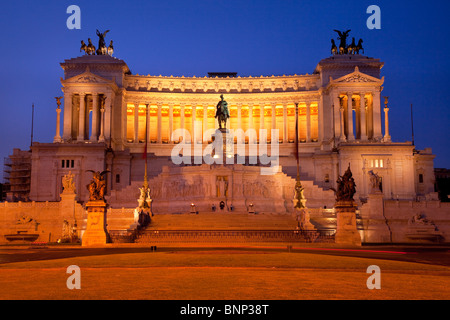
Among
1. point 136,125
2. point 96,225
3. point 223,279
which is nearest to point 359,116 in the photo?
point 136,125

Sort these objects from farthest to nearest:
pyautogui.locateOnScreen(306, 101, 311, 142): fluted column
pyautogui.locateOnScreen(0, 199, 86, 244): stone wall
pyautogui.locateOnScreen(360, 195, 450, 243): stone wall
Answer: pyautogui.locateOnScreen(306, 101, 311, 142): fluted column, pyautogui.locateOnScreen(0, 199, 86, 244): stone wall, pyautogui.locateOnScreen(360, 195, 450, 243): stone wall

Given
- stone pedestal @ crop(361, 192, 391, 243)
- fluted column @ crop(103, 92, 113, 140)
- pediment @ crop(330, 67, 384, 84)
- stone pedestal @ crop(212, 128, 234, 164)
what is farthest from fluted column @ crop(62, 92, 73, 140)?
stone pedestal @ crop(361, 192, 391, 243)

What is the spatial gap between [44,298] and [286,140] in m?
90.3

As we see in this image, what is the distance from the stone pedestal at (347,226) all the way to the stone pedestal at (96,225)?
61.9 ft

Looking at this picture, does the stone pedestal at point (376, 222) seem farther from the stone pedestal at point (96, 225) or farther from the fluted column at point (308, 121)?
the fluted column at point (308, 121)

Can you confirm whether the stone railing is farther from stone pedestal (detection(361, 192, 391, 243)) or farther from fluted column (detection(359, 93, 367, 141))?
fluted column (detection(359, 93, 367, 141))

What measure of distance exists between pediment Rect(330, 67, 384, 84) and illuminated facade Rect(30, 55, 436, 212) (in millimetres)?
188

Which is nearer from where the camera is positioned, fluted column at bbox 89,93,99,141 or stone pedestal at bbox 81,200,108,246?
stone pedestal at bbox 81,200,108,246

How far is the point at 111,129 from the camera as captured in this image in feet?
322

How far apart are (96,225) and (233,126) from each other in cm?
6945

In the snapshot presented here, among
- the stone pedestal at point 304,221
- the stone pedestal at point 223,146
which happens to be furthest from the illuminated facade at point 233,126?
the stone pedestal at point 304,221

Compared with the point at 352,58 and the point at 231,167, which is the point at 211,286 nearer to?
the point at 231,167

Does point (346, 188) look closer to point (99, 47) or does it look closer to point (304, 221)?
point (304, 221)

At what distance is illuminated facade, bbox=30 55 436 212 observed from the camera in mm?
85438
